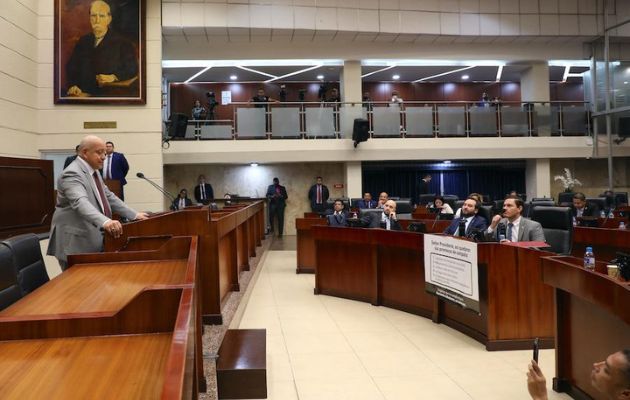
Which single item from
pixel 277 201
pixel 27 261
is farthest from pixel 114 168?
pixel 277 201

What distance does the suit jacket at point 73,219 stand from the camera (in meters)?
2.76

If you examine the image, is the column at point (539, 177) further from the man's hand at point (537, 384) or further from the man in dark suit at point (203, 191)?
the man's hand at point (537, 384)

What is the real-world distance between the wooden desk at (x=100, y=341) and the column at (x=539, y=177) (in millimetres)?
13138

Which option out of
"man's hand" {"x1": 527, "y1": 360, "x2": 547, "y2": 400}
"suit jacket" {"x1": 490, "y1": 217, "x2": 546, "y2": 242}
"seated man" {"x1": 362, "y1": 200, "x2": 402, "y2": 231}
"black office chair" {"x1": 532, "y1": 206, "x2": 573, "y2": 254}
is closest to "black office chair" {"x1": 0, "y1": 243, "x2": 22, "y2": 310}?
"man's hand" {"x1": 527, "y1": 360, "x2": 547, "y2": 400}

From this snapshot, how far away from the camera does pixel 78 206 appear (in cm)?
268

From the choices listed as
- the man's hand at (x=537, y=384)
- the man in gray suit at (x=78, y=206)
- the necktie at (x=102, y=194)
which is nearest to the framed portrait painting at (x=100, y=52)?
the necktie at (x=102, y=194)

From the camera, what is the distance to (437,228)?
627 cm

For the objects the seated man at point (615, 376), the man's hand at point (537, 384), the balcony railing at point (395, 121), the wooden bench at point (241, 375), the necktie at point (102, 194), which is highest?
the balcony railing at point (395, 121)

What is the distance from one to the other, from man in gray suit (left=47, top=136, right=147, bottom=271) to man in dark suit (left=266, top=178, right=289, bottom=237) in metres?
9.77

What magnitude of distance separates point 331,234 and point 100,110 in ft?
20.8

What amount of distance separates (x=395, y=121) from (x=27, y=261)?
36.5 ft

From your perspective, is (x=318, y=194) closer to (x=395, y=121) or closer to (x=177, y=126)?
(x=395, y=121)

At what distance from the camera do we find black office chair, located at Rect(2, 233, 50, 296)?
2143mm

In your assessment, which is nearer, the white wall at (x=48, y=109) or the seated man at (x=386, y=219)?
the seated man at (x=386, y=219)
